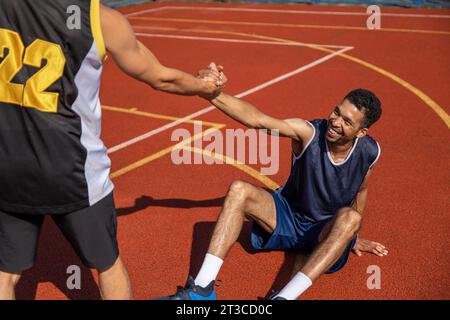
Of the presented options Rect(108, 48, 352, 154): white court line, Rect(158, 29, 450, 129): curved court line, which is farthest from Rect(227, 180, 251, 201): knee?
Rect(158, 29, 450, 129): curved court line

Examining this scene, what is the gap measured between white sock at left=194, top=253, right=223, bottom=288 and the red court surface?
429 millimetres

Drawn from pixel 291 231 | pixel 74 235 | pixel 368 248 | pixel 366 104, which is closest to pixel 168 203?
pixel 291 231

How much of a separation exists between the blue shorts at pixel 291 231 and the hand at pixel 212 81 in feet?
3.43

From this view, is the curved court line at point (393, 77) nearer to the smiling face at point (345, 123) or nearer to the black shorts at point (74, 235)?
the smiling face at point (345, 123)

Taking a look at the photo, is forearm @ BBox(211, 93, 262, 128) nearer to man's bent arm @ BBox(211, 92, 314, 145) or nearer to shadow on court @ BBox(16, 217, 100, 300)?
man's bent arm @ BBox(211, 92, 314, 145)

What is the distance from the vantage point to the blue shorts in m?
4.60

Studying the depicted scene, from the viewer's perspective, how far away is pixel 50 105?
2818 millimetres

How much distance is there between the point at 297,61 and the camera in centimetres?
1157

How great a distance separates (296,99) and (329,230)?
202 inches

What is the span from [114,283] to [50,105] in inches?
42.7

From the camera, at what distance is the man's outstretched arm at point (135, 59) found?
284 centimetres

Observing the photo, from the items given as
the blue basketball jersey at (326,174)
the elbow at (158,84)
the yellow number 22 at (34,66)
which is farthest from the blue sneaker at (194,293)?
the yellow number 22 at (34,66)

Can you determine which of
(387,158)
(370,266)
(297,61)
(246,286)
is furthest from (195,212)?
(297,61)

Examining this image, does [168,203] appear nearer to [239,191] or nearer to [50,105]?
[239,191]
